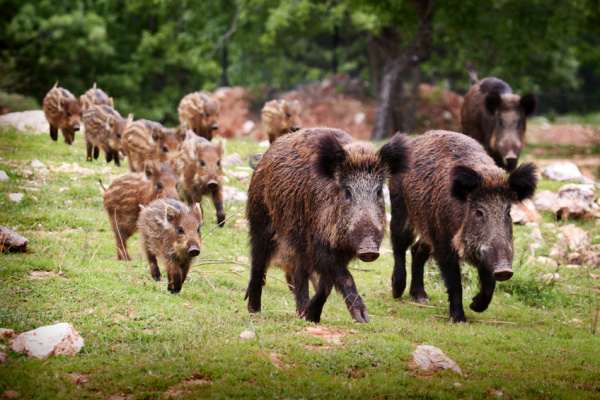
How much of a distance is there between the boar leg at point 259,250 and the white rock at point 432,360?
6.66ft

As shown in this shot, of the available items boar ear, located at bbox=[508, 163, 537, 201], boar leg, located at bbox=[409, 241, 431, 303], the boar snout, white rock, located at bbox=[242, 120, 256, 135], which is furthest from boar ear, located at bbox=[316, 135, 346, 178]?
white rock, located at bbox=[242, 120, 256, 135]

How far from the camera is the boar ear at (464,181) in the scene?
8531 millimetres

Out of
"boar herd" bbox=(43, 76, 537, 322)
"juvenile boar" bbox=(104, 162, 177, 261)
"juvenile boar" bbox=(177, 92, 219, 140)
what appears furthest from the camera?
"juvenile boar" bbox=(177, 92, 219, 140)

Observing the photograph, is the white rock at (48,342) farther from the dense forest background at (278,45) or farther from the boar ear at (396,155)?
the dense forest background at (278,45)

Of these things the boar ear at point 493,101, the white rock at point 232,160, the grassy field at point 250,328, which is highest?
the boar ear at point 493,101

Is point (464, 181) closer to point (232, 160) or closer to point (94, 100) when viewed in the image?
point (232, 160)

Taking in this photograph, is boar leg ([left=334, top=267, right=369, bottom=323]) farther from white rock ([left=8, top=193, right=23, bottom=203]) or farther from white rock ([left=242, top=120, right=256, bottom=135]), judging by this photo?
white rock ([left=242, top=120, right=256, bottom=135])

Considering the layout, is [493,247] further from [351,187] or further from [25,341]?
→ [25,341]

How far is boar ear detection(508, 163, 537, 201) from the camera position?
8.55 meters

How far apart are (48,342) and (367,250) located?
2.55 metres

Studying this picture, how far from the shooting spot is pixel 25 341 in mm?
6520

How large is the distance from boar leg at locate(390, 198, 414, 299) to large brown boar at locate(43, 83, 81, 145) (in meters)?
8.69

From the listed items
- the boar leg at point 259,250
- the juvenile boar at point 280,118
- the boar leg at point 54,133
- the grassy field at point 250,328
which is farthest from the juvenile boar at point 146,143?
the boar leg at point 259,250

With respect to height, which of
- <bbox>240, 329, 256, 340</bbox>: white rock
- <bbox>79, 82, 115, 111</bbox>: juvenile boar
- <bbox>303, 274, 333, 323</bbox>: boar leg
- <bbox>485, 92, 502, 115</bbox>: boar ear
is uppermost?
<bbox>485, 92, 502, 115</bbox>: boar ear
